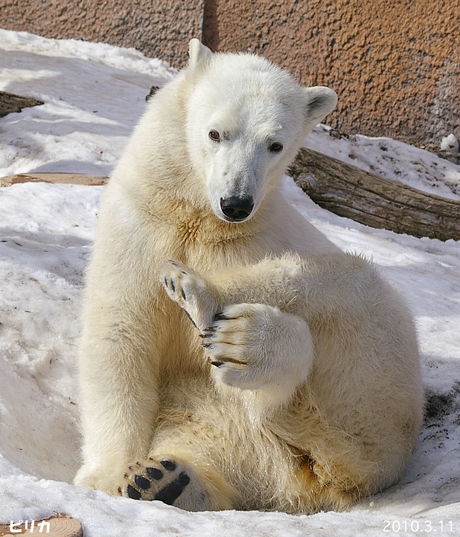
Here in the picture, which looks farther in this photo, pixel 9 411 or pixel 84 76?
pixel 84 76

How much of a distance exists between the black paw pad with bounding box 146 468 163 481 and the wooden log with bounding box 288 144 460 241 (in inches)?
164

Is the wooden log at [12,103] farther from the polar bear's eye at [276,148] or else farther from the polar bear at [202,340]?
the polar bear's eye at [276,148]

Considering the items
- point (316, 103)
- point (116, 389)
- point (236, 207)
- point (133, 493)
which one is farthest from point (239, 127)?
point (133, 493)

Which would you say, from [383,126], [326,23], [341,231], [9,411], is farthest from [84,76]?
[9,411]

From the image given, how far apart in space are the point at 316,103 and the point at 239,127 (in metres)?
0.63

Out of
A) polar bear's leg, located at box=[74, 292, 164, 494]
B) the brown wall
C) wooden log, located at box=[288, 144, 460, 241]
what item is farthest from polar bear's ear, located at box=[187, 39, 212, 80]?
the brown wall

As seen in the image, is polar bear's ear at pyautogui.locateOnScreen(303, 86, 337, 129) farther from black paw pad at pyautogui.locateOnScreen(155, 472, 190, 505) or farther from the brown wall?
the brown wall

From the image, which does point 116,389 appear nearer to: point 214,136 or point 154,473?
point 154,473

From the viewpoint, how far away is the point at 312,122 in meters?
2.97

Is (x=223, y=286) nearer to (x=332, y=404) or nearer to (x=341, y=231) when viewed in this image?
(x=332, y=404)

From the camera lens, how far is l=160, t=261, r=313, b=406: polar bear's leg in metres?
2.09

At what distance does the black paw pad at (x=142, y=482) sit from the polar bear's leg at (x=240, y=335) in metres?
0.43

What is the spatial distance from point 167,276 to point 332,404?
88cm

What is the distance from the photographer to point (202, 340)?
2490mm
